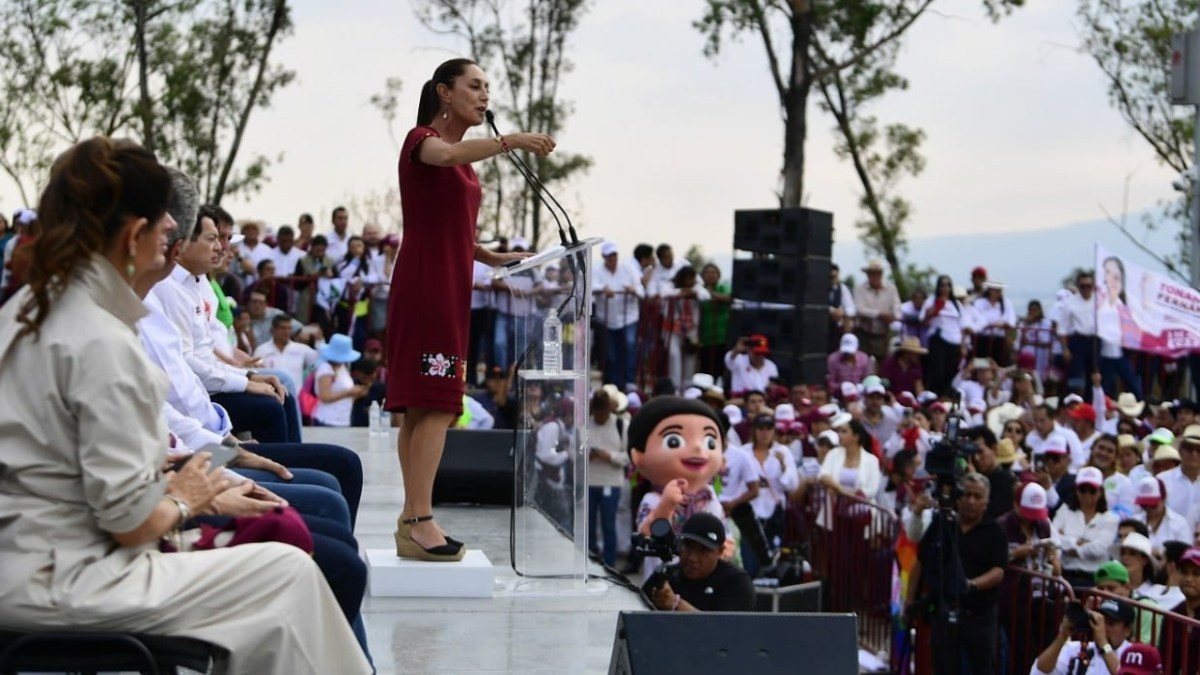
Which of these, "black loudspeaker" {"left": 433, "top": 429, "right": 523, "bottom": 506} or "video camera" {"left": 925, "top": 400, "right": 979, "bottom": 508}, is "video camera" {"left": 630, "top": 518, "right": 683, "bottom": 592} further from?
"video camera" {"left": 925, "top": 400, "right": 979, "bottom": 508}

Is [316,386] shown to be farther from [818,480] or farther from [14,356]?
[14,356]

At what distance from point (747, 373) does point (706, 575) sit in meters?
Result: 9.48

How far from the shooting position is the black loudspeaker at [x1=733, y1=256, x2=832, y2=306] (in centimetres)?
1811

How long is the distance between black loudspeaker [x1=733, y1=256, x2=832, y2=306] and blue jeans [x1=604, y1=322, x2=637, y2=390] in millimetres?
1277

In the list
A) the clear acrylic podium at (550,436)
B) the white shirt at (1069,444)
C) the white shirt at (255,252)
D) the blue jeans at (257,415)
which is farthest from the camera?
the white shirt at (255,252)

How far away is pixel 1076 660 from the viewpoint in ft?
31.8

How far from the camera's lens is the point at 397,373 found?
648 centimetres

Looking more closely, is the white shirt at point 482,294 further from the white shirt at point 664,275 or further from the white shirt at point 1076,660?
the white shirt at point 1076,660

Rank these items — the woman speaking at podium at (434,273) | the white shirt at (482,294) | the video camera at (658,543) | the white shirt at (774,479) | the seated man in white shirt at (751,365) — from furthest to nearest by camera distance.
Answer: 1. the seated man in white shirt at (751,365)
2. the white shirt at (482,294)
3. the white shirt at (774,479)
4. the video camera at (658,543)
5. the woman speaking at podium at (434,273)

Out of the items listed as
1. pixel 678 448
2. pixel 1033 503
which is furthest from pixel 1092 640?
pixel 678 448

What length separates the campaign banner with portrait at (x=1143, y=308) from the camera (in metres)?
15.8

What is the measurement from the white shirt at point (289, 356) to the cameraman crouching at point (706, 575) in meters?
7.25

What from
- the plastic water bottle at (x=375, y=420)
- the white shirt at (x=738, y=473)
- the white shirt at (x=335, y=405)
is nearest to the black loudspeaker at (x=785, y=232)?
the white shirt at (x=738, y=473)

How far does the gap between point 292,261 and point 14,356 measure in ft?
50.8
